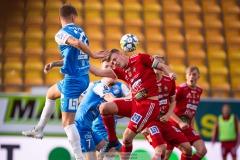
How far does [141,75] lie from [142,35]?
8008mm

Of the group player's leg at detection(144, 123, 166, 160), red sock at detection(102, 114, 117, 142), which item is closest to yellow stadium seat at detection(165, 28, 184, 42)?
player's leg at detection(144, 123, 166, 160)

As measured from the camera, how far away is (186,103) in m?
9.21

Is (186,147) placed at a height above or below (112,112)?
below

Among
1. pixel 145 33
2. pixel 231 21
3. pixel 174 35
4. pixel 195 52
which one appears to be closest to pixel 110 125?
Result: pixel 145 33

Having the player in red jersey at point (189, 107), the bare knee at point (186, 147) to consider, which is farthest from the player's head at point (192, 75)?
the bare knee at point (186, 147)

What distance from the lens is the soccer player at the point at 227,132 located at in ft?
41.8

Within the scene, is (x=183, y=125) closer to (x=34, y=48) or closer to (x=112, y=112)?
(x=112, y=112)

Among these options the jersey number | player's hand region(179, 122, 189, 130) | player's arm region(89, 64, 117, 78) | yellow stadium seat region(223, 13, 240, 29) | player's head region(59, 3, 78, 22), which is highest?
yellow stadium seat region(223, 13, 240, 29)

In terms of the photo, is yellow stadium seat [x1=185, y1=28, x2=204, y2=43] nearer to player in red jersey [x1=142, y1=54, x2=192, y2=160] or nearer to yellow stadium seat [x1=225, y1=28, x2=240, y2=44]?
yellow stadium seat [x1=225, y1=28, x2=240, y2=44]

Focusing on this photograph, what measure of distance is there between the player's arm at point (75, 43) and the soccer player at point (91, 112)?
1336 mm

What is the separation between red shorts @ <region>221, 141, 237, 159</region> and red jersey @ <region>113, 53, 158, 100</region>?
239 inches

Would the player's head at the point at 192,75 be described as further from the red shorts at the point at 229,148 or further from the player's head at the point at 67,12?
the red shorts at the point at 229,148

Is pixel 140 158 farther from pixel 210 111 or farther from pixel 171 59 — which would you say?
pixel 171 59

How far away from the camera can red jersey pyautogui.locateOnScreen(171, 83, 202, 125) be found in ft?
30.1
